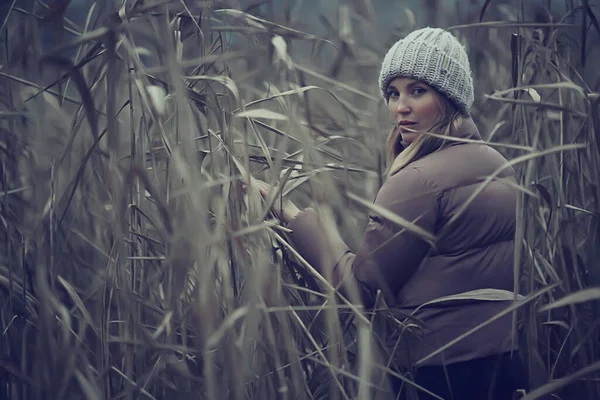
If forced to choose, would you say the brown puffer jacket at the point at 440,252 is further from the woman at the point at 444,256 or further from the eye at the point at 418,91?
the eye at the point at 418,91

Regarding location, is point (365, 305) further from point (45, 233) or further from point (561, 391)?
point (45, 233)

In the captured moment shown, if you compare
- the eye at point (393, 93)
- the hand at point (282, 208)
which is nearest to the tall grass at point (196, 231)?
the hand at point (282, 208)

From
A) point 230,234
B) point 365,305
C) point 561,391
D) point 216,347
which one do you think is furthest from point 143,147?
point 561,391

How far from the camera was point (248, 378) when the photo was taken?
34.6 inches

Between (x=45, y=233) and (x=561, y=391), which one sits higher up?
(x=45, y=233)

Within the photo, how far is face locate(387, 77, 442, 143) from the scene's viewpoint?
42.7 inches

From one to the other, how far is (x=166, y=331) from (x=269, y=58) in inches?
16.6

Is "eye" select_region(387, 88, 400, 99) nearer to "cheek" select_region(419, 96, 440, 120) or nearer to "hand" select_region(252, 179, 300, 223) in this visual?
"cheek" select_region(419, 96, 440, 120)

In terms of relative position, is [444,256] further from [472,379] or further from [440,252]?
[472,379]

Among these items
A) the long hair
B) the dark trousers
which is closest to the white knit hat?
the long hair

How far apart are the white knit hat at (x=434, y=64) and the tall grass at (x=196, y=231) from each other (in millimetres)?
88

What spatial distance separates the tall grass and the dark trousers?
6 centimetres

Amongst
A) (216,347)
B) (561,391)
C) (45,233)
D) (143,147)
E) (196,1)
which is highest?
(196,1)

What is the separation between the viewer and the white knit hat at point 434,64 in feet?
3.55
